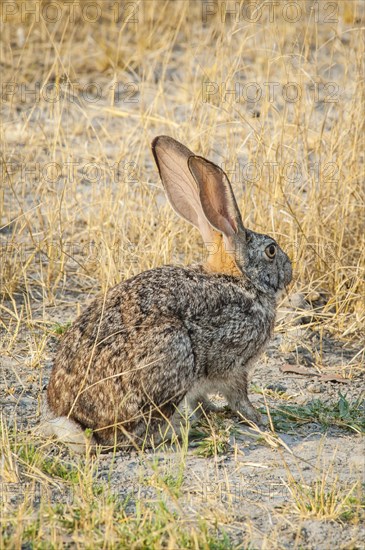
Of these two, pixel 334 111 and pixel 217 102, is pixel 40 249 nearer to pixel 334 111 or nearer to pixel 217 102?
pixel 217 102

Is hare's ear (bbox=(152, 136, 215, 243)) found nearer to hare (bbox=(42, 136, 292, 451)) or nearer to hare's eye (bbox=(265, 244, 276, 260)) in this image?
hare (bbox=(42, 136, 292, 451))

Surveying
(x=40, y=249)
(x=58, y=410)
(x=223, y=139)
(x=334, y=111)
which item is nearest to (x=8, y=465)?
(x=58, y=410)

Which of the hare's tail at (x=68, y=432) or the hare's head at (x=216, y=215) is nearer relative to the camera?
the hare's tail at (x=68, y=432)

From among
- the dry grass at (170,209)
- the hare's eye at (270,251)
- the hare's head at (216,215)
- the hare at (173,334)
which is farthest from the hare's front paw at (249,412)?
the dry grass at (170,209)

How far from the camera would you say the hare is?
190 inches

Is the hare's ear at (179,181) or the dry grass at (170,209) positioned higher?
the hare's ear at (179,181)

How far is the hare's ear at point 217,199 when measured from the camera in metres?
5.39

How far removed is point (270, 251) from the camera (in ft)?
18.8

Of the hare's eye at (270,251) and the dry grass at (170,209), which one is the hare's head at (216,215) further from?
the dry grass at (170,209)

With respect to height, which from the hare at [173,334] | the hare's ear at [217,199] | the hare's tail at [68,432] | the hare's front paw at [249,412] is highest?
the hare's ear at [217,199]

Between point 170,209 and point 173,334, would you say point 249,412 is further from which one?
point 170,209

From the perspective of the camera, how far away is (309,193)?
7.04m

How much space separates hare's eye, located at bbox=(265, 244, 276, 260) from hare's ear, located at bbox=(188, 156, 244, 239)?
0.67 feet

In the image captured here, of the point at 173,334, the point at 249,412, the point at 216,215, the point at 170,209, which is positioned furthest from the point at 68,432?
the point at 170,209
